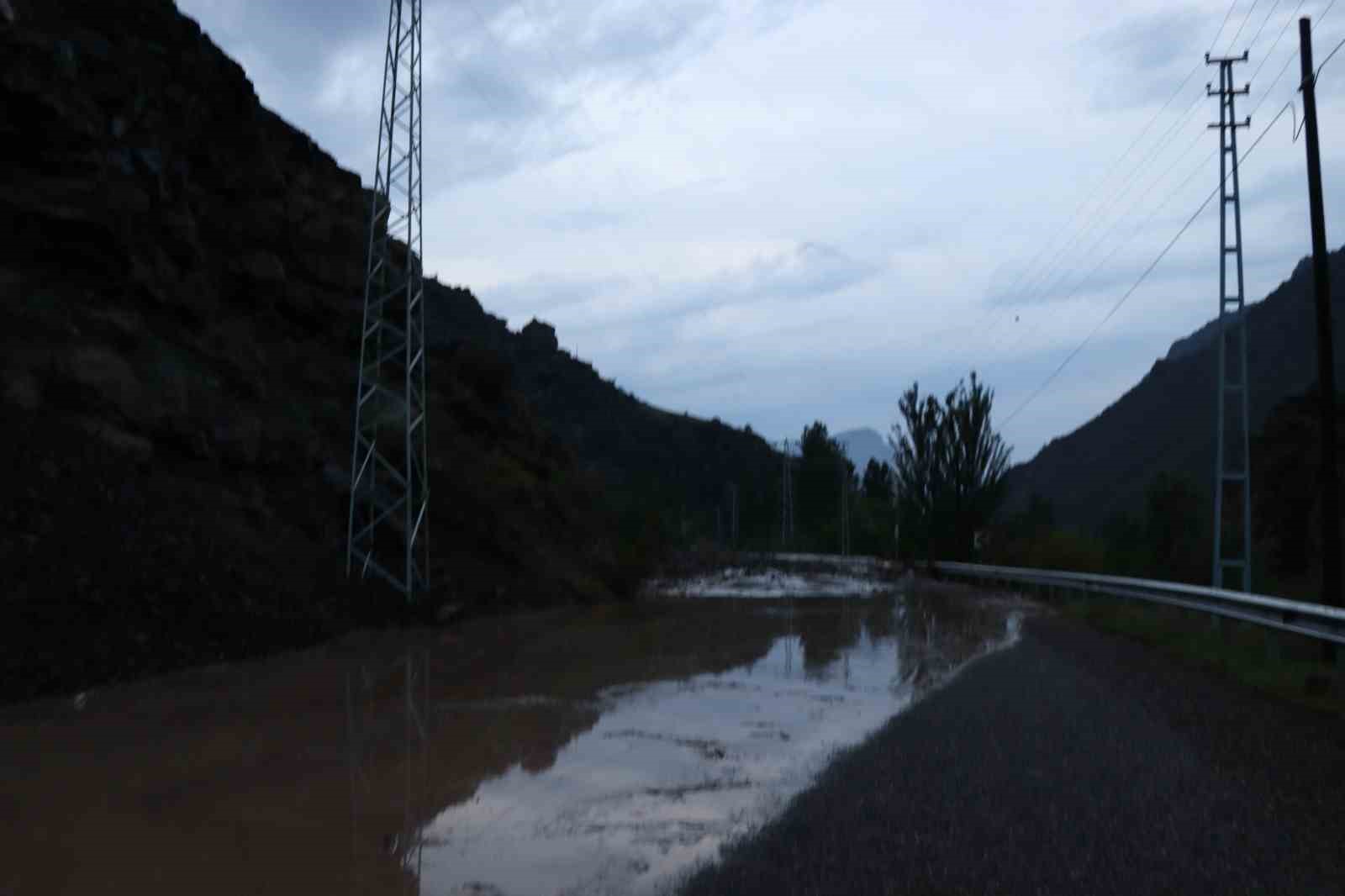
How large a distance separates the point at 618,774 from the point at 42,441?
35.3 ft

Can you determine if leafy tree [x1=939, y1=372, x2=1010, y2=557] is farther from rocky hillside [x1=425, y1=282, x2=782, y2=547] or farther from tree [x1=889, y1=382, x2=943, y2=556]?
rocky hillside [x1=425, y1=282, x2=782, y2=547]

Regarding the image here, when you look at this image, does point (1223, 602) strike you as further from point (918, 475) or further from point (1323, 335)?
point (918, 475)

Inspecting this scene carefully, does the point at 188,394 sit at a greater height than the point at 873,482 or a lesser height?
lesser

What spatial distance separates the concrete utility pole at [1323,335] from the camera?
1702 centimetres

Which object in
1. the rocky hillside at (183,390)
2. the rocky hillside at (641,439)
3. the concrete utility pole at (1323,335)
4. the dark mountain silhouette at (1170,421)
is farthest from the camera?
the dark mountain silhouette at (1170,421)

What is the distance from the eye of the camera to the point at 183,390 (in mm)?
21812

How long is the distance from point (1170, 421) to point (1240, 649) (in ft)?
371

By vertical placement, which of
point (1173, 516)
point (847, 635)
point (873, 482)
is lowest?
point (847, 635)

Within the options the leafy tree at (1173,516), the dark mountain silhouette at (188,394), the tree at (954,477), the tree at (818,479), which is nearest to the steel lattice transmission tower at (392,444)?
the dark mountain silhouette at (188,394)

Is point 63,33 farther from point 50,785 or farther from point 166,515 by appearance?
point 50,785

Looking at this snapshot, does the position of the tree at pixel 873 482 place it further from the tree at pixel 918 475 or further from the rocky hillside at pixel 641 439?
the tree at pixel 918 475

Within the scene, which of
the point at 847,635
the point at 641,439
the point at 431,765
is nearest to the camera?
the point at 431,765

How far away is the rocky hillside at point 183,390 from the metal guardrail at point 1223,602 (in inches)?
411

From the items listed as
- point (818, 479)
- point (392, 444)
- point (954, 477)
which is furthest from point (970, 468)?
point (818, 479)
